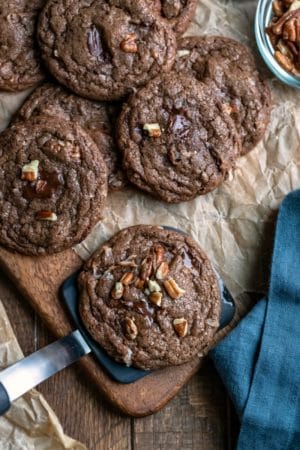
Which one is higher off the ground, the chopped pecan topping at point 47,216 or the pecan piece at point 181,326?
the chopped pecan topping at point 47,216

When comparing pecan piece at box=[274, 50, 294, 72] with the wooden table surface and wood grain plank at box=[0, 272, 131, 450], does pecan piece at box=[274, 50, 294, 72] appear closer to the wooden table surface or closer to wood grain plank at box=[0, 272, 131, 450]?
the wooden table surface

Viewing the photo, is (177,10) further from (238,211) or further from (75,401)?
(75,401)

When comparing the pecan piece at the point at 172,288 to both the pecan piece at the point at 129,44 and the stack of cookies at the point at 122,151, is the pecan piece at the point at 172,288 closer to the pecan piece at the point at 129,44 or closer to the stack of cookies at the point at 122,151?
the stack of cookies at the point at 122,151

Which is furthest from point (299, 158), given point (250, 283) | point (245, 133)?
point (250, 283)

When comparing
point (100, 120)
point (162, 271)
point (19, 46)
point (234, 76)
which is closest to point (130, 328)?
point (162, 271)

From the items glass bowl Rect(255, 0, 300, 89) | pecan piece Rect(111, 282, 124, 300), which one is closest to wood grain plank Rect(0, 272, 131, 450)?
pecan piece Rect(111, 282, 124, 300)

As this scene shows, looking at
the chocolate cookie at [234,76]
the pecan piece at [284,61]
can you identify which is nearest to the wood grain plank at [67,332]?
the chocolate cookie at [234,76]

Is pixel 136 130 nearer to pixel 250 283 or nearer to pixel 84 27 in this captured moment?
pixel 84 27
